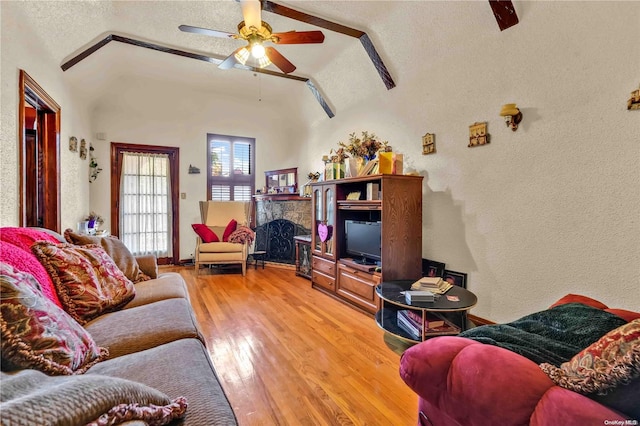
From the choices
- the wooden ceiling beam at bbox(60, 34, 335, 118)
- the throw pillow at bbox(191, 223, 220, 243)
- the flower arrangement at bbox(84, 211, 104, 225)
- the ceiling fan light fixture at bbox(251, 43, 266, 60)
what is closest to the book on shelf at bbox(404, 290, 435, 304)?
the ceiling fan light fixture at bbox(251, 43, 266, 60)

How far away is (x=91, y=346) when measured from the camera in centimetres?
115

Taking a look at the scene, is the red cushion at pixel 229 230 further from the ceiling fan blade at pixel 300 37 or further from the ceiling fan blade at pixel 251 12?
the ceiling fan blade at pixel 251 12

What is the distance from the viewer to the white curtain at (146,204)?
5125 mm

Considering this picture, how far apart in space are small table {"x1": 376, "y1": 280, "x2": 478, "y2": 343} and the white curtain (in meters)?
4.37

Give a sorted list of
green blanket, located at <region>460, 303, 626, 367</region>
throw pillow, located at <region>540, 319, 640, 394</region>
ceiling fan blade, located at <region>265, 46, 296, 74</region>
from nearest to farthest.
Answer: throw pillow, located at <region>540, 319, 640, 394</region> → green blanket, located at <region>460, 303, 626, 367</region> → ceiling fan blade, located at <region>265, 46, 296, 74</region>

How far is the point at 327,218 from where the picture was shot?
3695 millimetres

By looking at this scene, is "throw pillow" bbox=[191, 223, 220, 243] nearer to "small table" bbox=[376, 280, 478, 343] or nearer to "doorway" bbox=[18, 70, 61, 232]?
"doorway" bbox=[18, 70, 61, 232]

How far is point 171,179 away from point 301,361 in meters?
4.50

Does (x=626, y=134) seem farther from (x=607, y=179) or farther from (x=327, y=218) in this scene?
(x=327, y=218)

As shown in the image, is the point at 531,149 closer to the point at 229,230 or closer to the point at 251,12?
the point at 251,12

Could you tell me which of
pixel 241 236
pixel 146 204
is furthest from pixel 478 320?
pixel 146 204

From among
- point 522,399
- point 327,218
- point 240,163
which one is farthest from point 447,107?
point 240,163

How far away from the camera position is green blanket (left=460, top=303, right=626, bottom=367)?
1178 mm

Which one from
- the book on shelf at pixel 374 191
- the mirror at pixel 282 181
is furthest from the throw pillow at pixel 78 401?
the mirror at pixel 282 181
